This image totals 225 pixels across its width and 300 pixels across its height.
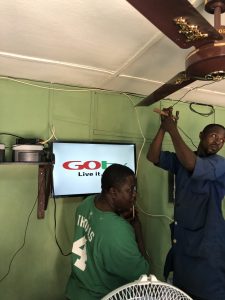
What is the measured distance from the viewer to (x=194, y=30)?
2.99 ft

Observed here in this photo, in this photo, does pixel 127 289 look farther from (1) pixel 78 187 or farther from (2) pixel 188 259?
(1) pixel 78 187

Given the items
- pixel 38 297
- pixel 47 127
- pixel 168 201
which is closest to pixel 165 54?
pixel 47 127

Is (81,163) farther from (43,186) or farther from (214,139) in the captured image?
(214,139)

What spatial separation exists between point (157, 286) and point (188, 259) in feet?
3.52

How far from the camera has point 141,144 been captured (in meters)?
2.64

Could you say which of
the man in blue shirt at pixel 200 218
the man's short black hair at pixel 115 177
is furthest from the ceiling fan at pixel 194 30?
the man in blue shirt at pixel 200 218

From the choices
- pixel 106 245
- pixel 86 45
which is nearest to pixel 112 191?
pixel 106 245

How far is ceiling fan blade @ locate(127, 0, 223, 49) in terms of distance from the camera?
31.1 inches

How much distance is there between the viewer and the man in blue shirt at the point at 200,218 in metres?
1.80

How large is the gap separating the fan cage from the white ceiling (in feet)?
3.36

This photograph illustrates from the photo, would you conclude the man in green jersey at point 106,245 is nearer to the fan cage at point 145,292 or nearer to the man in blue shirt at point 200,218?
the fan cage at point 145,292

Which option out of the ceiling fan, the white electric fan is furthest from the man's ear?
the ceiling fan

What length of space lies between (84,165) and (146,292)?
142cm

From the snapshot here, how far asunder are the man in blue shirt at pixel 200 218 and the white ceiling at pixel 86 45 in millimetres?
399
